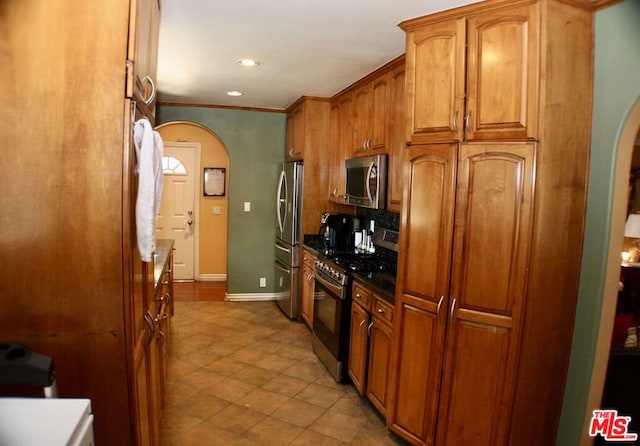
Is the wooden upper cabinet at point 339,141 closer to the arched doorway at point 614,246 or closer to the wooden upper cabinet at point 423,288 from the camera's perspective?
the wooden upper cabinet at point 423,288

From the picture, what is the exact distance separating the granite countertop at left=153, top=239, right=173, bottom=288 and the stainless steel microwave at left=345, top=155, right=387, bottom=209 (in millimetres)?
1611

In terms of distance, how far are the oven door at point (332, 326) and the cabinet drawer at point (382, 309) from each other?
412 mm

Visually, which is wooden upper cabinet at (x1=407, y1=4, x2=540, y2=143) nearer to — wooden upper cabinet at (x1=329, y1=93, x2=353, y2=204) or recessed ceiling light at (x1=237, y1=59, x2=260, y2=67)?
recessed ceiling light at (x1=237, y1=59, x2=260, y2=67)

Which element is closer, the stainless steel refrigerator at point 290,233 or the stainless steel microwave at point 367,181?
the stainless steel microwave at point 367,181

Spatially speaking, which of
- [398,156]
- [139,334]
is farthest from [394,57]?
[139,334]

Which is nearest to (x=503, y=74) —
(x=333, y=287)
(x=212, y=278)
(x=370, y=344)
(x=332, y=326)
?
(x=370, y=344)

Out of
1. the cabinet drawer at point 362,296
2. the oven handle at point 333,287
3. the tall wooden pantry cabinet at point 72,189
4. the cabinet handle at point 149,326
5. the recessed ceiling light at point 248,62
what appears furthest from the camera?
the recessed ceiling light at point 248,62

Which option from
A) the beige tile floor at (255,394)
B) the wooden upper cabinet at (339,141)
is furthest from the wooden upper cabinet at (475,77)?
the beige tile floor at (255,394)

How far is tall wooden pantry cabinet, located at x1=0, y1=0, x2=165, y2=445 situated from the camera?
4.31 ft

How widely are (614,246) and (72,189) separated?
229 centimetres

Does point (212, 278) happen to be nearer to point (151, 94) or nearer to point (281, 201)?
point (281, 201)

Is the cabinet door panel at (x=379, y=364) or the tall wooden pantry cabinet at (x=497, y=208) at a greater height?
the tall wooden pantry cabinet at (x=497, y=208)

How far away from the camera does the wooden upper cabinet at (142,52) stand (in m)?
1.37

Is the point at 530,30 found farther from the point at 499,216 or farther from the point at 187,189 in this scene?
the point at 187,189
